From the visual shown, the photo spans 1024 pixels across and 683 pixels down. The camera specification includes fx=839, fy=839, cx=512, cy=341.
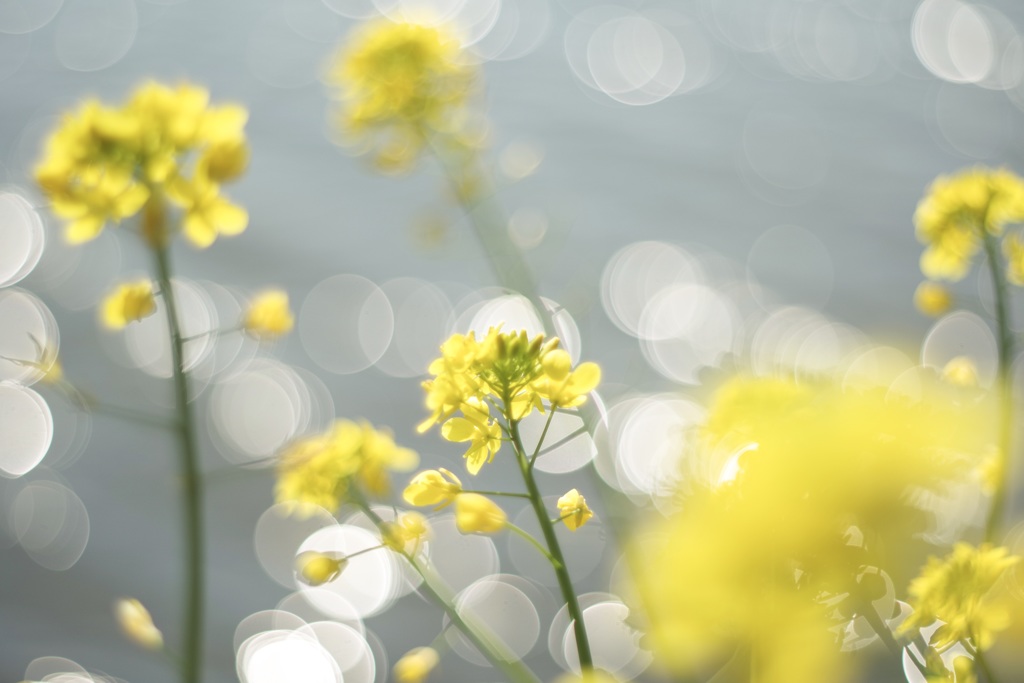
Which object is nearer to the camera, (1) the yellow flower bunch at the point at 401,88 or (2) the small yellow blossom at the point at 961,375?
(2) the small yellow blossom at the point at 961,375

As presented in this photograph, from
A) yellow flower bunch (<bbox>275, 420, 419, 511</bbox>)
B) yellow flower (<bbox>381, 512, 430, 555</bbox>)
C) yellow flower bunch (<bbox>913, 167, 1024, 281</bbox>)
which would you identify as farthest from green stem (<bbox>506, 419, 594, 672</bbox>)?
yellow flower bunch (<bbox>913, 167, 1024, 281</bbox>)

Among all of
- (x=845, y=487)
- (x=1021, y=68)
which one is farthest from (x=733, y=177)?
(x=845, y=487)

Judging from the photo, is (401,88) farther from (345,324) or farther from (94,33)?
(94,33)

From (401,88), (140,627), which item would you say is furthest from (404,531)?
(401,88)

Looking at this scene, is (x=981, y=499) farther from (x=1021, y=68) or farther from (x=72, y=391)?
(x=1021, y=68)

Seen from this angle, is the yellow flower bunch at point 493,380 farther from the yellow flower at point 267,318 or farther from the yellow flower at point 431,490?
the yellow flower at point 267,318

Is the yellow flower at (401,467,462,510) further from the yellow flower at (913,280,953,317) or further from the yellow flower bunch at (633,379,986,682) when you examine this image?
the yellow flower at (913,280,953,317)

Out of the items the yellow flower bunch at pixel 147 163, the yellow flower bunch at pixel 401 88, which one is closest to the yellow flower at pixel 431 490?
the yellow flower bunch at pixel 147 163
